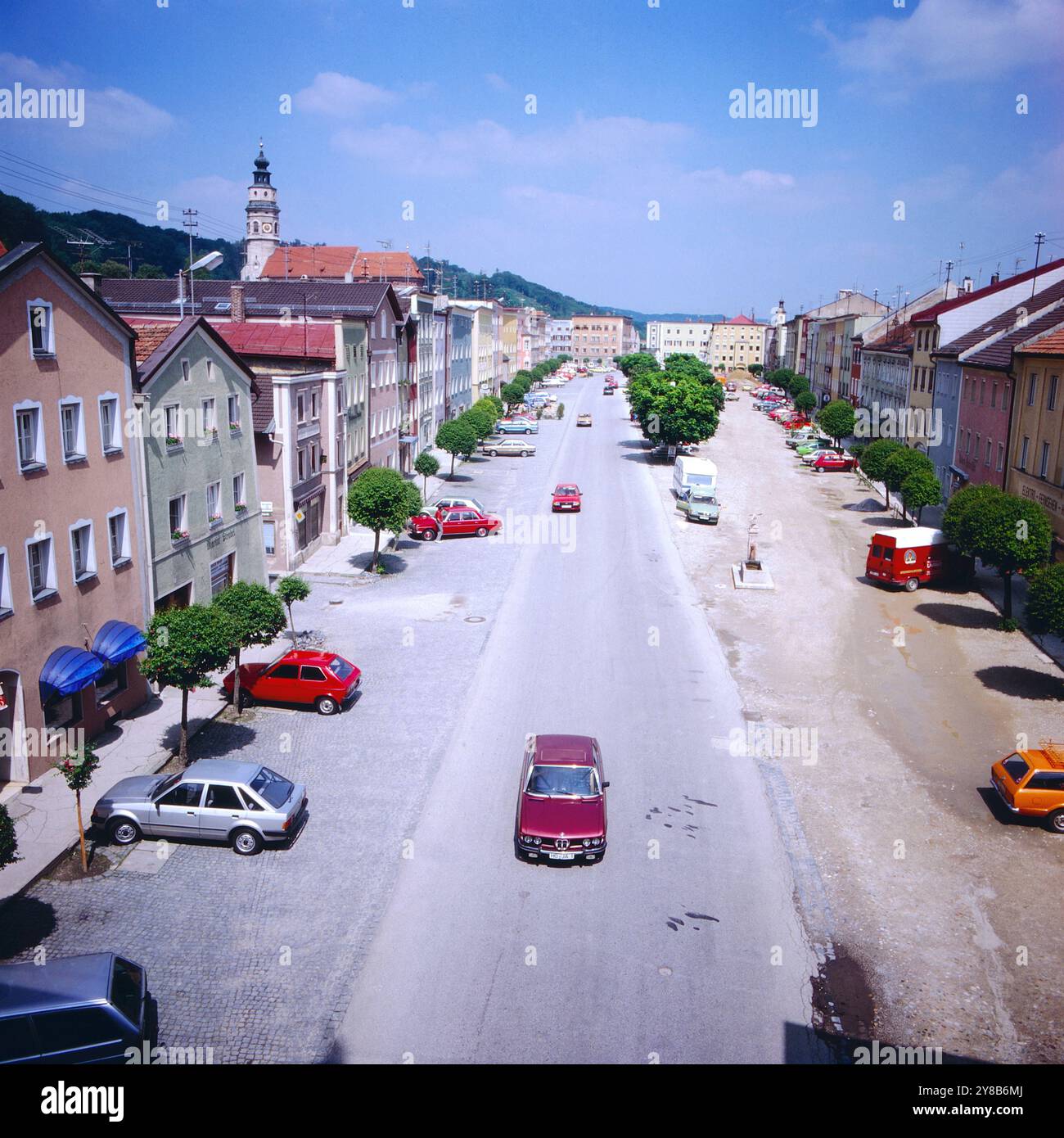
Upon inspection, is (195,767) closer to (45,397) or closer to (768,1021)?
(45,397)

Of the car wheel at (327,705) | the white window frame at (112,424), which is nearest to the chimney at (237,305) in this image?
the white window frame at (112,424)

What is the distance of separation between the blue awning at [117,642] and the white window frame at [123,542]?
1518 millimetres

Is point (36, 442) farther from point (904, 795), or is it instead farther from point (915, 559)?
point (915, 559)

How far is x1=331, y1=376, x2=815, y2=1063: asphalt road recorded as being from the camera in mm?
12453

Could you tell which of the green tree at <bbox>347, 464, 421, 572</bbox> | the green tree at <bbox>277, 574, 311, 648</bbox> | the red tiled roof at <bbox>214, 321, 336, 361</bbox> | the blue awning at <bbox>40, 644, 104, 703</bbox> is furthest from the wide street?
the red tiled roof at <bbox>214, 321, 336, 361</bbox>

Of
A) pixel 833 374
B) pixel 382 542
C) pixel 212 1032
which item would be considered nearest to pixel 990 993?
pixel 212 1032

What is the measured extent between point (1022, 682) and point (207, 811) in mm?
21834

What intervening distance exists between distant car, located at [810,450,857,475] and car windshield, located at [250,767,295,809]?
53833mm

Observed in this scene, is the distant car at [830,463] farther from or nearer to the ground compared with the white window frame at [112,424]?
nearer to the ground

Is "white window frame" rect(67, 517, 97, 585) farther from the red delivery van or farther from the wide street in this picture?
the red delivery van

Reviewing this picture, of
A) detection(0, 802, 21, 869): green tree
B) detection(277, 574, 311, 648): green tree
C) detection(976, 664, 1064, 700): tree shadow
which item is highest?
detection(277, 574, 311, 648): green tree

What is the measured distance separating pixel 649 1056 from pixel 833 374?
9526 centimetres

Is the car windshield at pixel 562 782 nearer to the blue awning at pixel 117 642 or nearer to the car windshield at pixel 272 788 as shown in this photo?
the car windshield at pixel 272 788

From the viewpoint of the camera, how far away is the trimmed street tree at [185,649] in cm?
1930
